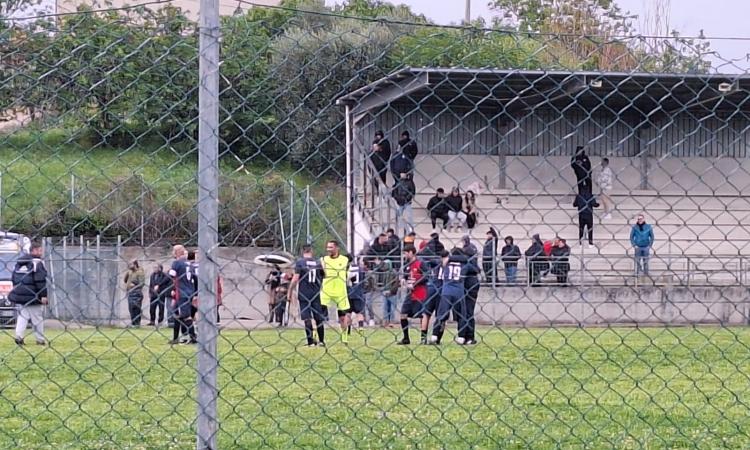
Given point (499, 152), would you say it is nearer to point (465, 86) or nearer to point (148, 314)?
point (465, 86)

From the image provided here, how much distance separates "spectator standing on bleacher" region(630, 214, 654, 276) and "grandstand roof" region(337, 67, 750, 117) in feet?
2.73

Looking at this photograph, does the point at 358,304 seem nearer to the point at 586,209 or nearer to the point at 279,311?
the point at 279,311

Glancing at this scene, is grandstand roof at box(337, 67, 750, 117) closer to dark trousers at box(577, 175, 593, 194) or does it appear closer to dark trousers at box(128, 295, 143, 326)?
dark trousers at box(577, 175, 593, 194)

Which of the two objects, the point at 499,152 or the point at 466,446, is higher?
the point at 499,152

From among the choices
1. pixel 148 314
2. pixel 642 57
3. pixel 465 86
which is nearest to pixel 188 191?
pixel 465 86

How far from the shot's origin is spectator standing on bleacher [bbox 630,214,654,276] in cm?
595

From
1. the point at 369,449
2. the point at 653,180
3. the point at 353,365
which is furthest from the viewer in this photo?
the point at 353,365

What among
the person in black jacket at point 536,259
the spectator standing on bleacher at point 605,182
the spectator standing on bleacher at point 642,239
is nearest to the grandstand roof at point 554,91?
the spectator standing on bleacher at point 605,182

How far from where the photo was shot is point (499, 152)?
15.9 feet

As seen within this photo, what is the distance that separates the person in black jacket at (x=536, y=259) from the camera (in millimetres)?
6736

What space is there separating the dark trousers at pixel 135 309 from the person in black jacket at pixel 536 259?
2277 millimetres

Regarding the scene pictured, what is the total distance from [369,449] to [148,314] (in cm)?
194

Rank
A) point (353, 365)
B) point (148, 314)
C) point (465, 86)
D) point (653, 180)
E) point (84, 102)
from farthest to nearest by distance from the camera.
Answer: point (353, 365) → point (148, 314) → point (653, 180) → point (465, 86) → point (84, 102)

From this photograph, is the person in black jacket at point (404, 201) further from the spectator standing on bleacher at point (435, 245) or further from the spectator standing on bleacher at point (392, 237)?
the spectator standing on bleacher at point (435, 245)
